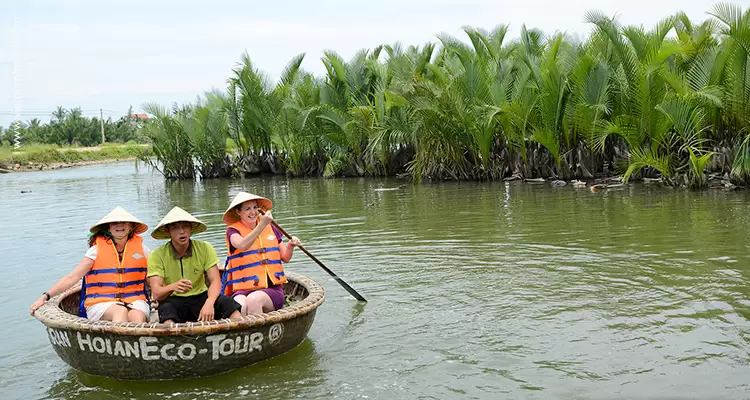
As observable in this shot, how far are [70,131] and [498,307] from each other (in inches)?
2633

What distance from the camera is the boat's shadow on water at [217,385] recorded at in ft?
16.6

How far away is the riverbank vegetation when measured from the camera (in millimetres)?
14305

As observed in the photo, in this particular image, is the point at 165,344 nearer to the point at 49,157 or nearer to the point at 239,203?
the point at 239,203

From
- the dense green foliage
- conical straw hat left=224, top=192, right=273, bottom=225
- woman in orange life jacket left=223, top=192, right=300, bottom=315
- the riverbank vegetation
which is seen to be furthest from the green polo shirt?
the dense green foliage

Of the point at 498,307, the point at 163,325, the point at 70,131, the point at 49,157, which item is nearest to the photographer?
the point at 163,325

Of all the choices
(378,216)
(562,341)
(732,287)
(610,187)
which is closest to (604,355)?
(562,341)

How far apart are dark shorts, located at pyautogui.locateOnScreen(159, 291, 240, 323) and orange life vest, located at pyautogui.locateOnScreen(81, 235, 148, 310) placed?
1.07ft

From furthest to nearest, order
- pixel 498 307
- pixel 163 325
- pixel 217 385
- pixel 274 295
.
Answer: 1. pixel 498 307
2. pixel 274 295
3. pixel 217 385
4. pixel 163 325

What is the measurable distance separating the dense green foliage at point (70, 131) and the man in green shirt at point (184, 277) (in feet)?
199

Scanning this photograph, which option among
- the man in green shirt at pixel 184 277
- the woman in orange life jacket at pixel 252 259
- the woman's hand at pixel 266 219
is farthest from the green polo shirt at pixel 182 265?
the woman's hand at pixel 266 219

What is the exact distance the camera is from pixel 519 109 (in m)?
17.0

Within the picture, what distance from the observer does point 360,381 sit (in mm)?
5129

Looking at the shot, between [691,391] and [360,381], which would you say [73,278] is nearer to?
[360,381]

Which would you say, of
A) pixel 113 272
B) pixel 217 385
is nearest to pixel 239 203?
pixel 113 272
